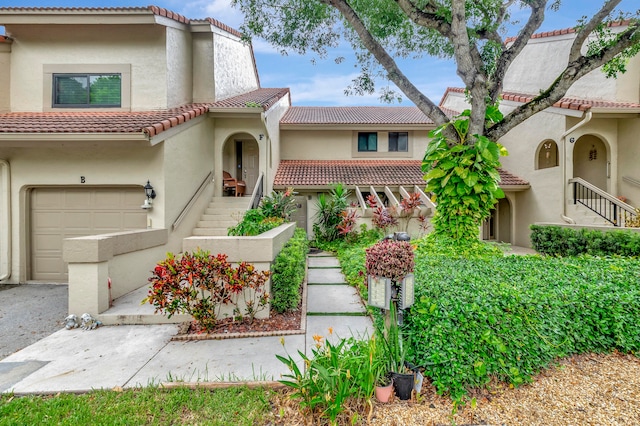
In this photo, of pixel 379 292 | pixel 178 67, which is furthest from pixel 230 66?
pixel 379 292

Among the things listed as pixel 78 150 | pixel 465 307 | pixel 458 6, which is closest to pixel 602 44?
pixel 458 6

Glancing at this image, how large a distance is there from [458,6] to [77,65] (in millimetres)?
10961

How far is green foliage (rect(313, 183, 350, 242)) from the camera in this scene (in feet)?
38.8

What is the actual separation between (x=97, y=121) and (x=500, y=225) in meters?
16.7

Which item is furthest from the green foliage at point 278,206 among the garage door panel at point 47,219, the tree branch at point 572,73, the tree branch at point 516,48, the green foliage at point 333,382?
the green foliage at point 333,382

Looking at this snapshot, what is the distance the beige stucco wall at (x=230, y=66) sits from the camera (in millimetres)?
11320

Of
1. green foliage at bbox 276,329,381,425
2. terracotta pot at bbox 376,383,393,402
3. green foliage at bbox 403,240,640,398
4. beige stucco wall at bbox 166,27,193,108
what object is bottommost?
terracotta pot at bbox 376,383,393,402

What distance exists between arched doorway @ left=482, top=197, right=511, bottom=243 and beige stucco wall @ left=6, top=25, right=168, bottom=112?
15033 mm

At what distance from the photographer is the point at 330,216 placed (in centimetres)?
1192

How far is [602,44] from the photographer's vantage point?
7.25 meters

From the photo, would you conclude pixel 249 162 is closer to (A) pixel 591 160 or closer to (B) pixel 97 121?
(B) pixel 97 121

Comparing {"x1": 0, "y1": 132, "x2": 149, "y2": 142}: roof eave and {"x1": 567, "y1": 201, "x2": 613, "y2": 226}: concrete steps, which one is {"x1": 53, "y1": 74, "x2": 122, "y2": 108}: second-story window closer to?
{"x1": 0, "y1": 132, "x2": 149, "y2": 142}: roof eave

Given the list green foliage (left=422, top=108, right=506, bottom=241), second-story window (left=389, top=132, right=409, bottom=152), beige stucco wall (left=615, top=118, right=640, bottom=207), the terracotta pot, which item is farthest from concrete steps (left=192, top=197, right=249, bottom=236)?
A: beige stucco wall (left=615, top=118, right=640, bottom=207)

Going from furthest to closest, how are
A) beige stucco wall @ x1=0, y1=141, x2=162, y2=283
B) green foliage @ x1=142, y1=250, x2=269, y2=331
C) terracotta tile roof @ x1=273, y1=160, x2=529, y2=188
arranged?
terracotta tile roof @ x1=273, y1=160, x2=529, y2=188 < beige stucco wall @ x1=0, y1=141, x2=162, y2=283 < green foliage @ x1=142, y1=250, x2=269, y2=331
